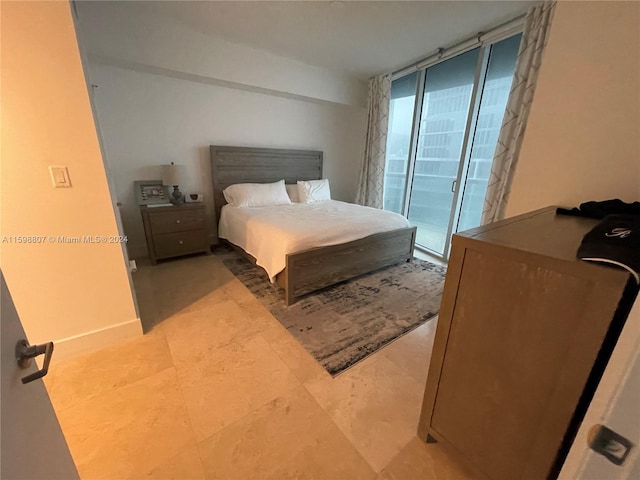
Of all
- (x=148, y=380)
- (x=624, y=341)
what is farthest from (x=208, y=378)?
(x=624, y=341)

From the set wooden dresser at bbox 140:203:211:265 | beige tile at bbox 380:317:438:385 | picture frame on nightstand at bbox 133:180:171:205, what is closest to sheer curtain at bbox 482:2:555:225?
beige tile at bbox 380:317:438:385

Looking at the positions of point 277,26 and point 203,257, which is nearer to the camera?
point 277,26

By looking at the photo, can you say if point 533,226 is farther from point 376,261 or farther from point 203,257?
point 203,257

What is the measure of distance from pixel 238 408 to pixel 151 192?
2.86 m

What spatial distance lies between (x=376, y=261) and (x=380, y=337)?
1072mm

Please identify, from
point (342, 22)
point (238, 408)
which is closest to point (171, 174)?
point (342, 22)

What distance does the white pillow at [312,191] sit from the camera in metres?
3.85

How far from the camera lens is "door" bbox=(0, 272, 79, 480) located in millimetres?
487

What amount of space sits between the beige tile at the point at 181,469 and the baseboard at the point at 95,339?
1015 mm

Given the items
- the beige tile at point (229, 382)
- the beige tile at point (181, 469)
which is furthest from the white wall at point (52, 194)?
the beige tile at point (181, 469)

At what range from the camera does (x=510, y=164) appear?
7.97ft

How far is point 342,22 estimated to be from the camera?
8.25 ft

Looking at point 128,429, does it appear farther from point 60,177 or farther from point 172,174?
point 172,174

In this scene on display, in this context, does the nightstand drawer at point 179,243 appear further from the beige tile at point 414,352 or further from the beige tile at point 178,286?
the beige tile at point 414,352
